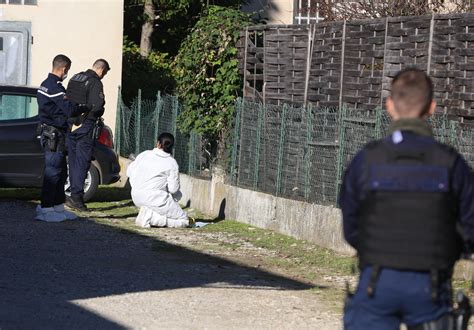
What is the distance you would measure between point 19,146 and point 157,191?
2.72 meters

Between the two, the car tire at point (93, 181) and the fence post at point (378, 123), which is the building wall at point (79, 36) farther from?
the fence post at point (378, 123)

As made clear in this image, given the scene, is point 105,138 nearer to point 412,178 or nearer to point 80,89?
point 80,89

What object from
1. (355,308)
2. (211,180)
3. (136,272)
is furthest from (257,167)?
(355,308)

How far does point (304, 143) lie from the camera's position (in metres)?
13.8

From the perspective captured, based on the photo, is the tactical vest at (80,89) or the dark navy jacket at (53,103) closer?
the dark navy jacket at (53,103)

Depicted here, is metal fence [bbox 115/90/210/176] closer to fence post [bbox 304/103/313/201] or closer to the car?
the car

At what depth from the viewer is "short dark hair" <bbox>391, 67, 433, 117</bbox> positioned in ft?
16.3

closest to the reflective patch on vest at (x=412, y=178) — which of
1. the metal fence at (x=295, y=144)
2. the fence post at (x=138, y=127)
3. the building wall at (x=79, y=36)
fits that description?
the metal fence at (x=295, y=144)

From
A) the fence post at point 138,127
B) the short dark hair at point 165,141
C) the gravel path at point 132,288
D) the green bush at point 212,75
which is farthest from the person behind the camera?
the fence post at point 138,127

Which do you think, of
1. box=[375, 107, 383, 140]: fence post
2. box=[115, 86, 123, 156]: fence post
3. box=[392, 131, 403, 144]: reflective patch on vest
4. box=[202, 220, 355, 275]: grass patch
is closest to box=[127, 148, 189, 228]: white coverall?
box=[202, 220, 355, 275]: grass patch

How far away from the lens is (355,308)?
16.4ft

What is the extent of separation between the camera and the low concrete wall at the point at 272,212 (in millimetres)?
12516

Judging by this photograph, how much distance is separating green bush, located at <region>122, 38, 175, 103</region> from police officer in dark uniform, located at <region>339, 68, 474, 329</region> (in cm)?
1844

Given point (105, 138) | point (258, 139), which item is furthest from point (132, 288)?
point (105, 138)
